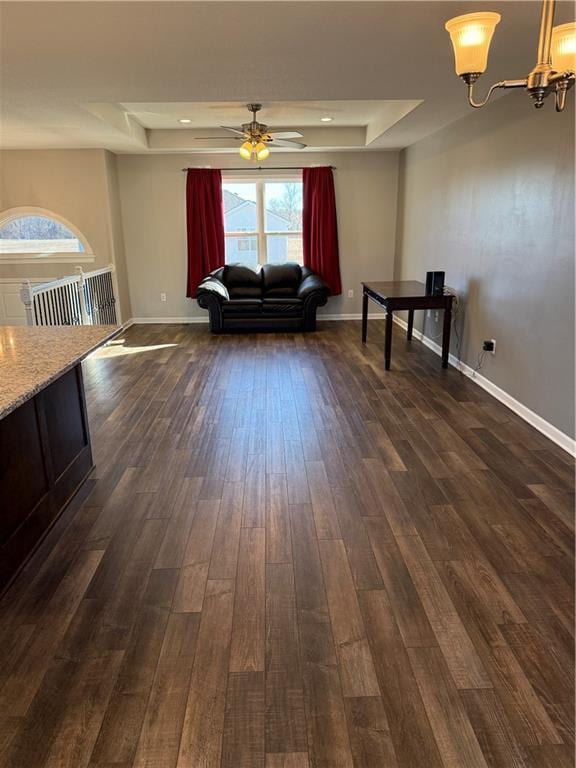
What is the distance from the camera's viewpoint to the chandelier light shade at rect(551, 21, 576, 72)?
1880 millimetres

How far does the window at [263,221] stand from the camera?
7.47 meters

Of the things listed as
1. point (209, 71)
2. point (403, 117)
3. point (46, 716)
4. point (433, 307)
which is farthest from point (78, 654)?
point (403, 117)

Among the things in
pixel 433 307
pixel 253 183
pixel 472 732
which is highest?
pixel 253 183

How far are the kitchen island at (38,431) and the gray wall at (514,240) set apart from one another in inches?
114

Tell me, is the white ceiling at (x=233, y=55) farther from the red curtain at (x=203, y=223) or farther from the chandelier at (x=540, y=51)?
the red curtain at (x=203, y=223)

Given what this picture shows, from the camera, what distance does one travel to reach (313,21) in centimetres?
251

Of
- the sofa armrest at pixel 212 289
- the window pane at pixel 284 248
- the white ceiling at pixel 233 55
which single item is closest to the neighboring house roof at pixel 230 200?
the window pane at pixel 284 248

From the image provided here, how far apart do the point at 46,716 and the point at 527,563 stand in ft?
6.38

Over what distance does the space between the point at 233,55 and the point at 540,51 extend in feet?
5.94

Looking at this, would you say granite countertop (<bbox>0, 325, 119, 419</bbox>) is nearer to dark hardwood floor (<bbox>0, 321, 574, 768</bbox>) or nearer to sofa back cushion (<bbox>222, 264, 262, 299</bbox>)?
dark hardwood floor (<bbox>0, 321, 574, 768</bbox>)

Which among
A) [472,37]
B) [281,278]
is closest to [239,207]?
[281,278]

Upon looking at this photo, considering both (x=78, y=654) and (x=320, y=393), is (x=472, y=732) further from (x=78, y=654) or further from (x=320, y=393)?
(x=320, y=393)

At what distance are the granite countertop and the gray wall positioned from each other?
9.50 ft

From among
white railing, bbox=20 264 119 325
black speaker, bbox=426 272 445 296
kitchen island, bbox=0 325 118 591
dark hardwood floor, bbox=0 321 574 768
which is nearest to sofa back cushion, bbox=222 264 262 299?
white railing, bbox=20 264 119 325
